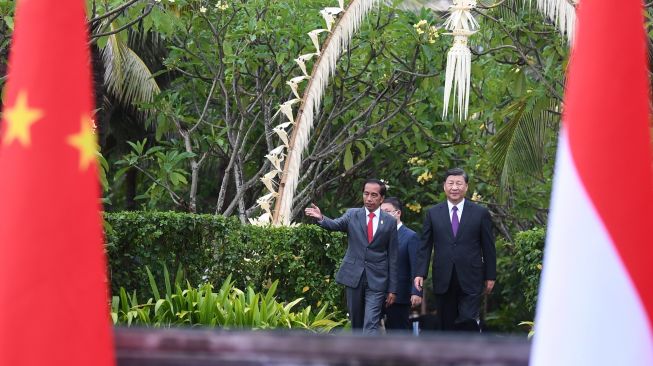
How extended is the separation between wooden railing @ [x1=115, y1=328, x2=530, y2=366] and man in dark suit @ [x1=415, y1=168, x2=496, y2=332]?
755cm

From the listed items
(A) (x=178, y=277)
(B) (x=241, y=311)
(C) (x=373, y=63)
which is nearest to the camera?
(B) (x=241, y=311)

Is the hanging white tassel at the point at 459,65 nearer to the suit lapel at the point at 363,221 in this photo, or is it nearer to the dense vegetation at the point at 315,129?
the dense vegetation at the point at 315,129

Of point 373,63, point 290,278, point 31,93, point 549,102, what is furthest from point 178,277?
point 31,93

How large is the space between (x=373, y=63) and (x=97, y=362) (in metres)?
12.4

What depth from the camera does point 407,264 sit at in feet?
37.7

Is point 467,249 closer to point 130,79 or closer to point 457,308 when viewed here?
point 457,308

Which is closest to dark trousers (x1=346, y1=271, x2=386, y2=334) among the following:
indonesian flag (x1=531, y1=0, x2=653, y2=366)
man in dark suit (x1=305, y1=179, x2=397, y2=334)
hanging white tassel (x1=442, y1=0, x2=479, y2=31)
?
man in dark suit (x1=305, y1=179, x2=397, y2=334)

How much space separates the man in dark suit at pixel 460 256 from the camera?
10359mm

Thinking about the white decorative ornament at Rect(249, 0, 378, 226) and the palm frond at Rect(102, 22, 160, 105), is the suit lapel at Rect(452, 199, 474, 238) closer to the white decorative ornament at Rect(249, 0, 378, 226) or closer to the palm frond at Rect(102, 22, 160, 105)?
the white decorative ornament at Rect(249, 0, 378, 226)

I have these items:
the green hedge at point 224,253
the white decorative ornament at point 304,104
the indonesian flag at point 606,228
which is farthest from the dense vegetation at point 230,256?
the indonesian flag at point 606,228

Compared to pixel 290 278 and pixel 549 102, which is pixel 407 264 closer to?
pixel 290 278

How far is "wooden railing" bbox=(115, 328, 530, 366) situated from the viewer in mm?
2777

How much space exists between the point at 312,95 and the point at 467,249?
2980 millimetres

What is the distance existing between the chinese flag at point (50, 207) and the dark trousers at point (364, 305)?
7.99 metres
